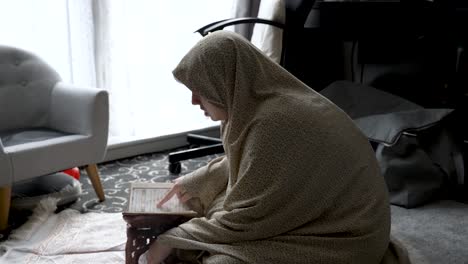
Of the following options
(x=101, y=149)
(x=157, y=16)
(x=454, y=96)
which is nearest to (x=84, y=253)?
(x=101, y=149)

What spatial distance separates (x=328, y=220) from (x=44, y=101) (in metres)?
1.51

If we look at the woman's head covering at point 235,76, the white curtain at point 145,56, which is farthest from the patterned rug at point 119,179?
the woman's head covering at point 235,76

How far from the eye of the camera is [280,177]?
1.09m

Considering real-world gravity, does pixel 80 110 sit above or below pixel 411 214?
above

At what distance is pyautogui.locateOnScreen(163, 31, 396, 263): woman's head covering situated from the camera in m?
1.10

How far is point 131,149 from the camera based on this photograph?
2.80 m

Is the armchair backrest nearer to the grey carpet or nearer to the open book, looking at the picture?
the grey carpet

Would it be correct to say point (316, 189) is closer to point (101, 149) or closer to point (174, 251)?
point (174, 251)

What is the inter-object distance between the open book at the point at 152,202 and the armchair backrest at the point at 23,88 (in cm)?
97

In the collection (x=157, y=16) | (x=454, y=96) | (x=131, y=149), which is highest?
(x=157, y=16)

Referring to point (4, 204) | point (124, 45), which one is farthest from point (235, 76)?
point (124, 45)

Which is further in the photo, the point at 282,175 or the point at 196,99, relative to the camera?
the point at 196,99

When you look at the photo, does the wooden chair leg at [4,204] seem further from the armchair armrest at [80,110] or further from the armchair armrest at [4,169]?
the armchair armrest at [80,110]

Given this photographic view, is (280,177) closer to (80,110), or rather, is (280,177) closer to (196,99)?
(196,99)
